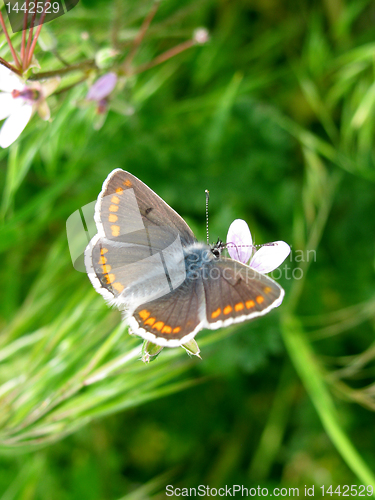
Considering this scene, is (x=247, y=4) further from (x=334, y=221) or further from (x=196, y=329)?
(x=196, y=329)

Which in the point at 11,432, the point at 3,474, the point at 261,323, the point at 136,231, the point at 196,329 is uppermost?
→ the point at 136,231

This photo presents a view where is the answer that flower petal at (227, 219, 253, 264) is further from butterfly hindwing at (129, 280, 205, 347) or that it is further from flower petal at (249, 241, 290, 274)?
butterfly hindwing at (129, 280, 205, 347)

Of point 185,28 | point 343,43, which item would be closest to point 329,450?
point 343,43

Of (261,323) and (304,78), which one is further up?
(304,78)

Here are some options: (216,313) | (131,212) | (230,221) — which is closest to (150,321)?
(216,313)

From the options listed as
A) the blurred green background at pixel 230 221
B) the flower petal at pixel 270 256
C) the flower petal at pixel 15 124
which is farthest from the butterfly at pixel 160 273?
the blurred green background at pixel 230 221

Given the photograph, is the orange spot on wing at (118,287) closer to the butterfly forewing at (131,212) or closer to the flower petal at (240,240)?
the butterfly forewing at (131,212)

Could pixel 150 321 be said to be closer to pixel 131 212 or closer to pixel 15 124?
pixel 131 212

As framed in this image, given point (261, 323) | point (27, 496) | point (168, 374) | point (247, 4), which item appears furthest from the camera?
point (247, 4)
